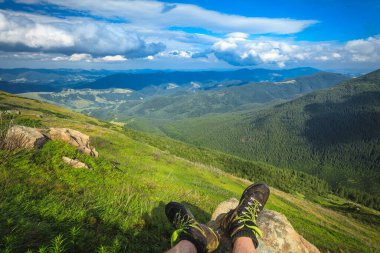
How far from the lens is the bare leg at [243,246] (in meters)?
6.22

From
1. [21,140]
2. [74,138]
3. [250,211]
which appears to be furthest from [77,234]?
[74,138]

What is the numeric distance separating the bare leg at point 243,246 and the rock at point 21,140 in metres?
10.2

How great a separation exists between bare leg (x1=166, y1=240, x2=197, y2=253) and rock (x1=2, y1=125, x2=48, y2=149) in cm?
928

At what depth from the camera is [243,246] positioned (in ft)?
21.0

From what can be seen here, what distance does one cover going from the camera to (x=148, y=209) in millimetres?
9438

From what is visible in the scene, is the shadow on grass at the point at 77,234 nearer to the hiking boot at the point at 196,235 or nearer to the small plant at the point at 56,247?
the small plant at the point at 56,247

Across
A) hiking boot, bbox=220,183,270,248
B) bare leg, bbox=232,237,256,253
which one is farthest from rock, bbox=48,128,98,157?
bare leg, bbox=232,237,256,253

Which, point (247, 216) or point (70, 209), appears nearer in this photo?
point (70, 209)

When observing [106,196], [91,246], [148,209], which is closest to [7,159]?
[106,196]

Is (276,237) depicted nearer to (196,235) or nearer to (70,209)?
(196,235)

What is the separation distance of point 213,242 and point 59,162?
28.2 feet

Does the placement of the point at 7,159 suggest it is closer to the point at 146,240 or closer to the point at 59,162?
the point at 59,162

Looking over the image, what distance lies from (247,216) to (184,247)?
2.89 m

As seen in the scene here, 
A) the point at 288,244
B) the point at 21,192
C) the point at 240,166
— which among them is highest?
the point at 21,192
